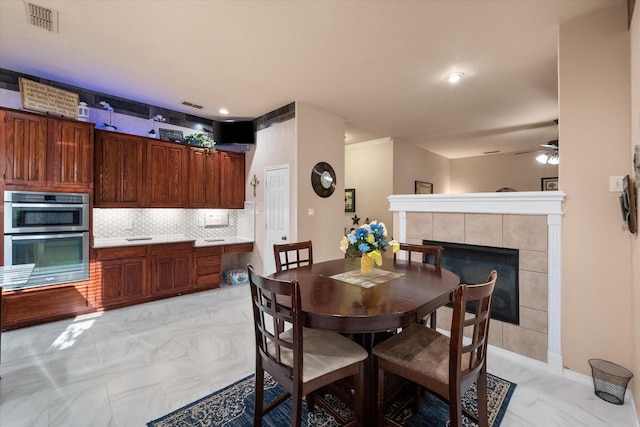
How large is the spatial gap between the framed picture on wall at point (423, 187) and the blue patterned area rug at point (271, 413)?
516 cm

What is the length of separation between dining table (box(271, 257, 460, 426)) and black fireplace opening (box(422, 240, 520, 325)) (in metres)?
0.78

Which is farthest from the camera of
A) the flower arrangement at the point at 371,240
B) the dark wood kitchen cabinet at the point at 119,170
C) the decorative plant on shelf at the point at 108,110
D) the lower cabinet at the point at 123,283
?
the decorative plant on shelf at the point at 108,110

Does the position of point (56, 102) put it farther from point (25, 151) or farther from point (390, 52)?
point (390, 52)

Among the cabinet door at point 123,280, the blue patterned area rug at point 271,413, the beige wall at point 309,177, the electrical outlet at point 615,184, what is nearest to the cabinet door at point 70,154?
the cabinet door at point 123,280

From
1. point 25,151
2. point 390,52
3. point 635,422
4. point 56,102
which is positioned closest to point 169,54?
point 56,102

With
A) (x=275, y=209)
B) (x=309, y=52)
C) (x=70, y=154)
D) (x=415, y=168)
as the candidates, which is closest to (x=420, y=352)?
(x=309, y=52)

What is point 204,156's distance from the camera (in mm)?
4648

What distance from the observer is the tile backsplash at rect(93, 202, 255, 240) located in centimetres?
400

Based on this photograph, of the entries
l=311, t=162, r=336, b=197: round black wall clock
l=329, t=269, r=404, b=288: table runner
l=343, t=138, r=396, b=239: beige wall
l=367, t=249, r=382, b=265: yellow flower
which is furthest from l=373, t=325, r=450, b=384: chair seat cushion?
l=343, t=138, r=396, b=239: beige wall

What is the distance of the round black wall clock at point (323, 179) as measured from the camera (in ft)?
14.1

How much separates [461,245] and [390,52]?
207cm

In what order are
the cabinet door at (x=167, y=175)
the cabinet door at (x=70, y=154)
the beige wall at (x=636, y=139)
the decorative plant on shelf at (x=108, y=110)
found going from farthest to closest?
1. the cabinet door at (x=167, y=175)
2. the decorative plant on shelf at (x=108, y=110)
3. the cabinet door at (x=70, y=154)
4. the beige wall at (x=636, y=139)

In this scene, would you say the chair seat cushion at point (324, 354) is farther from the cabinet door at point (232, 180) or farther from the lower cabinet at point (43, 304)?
the cabinet door at point (232, 180)

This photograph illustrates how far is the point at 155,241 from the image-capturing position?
158 inches
